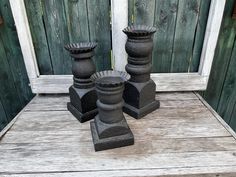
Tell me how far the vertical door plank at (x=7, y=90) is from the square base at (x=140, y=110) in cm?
84

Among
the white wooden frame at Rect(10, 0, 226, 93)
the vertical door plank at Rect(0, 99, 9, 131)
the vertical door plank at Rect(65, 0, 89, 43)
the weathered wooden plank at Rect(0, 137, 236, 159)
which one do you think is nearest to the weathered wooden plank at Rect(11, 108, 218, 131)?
the weathered wooden plank at Rect(0, 137, 236, 159)

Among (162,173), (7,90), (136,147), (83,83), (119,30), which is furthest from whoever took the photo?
(7,90)

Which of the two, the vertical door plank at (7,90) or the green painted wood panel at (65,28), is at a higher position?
the green painted wood panel at (65,28)

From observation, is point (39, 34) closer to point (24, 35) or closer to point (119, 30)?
point (24, 35)

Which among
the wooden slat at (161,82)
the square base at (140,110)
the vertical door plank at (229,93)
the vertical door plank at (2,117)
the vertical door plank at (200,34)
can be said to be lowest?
the vertical door plank at (2,117)

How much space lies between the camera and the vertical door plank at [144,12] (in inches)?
43.0

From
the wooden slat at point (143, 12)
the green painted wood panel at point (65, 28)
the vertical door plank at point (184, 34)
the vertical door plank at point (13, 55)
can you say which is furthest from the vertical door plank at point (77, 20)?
the vertical door plank at point (184, 34)

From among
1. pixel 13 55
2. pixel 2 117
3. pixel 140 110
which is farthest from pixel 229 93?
pixel 2 117

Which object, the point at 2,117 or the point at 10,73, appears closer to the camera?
the point at 10,73

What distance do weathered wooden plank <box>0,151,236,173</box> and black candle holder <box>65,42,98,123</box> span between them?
23 cm

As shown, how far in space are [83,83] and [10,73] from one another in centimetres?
68

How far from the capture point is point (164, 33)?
3.84 ft

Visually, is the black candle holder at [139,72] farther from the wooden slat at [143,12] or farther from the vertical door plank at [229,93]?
the vertical door plank at [229,93]

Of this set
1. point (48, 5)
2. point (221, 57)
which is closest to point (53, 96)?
point (48, 5)
